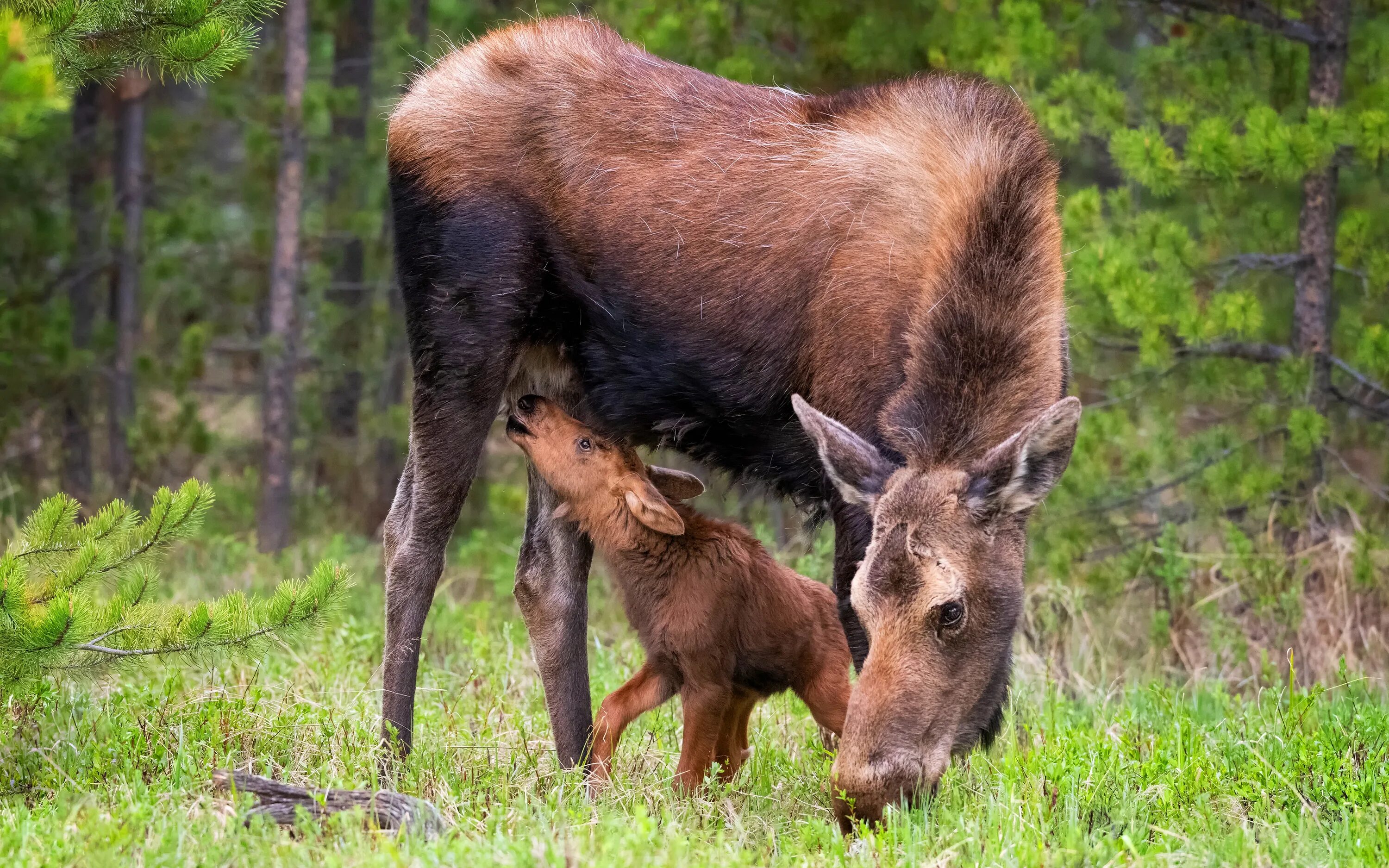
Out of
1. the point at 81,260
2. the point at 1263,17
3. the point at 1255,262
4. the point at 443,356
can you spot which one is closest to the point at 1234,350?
the point at 1255,262

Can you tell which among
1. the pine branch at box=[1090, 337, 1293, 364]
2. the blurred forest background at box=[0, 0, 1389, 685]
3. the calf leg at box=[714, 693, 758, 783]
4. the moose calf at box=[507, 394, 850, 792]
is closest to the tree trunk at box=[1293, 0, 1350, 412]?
the blurred forest background at box=[0, 0, 1389, 685]

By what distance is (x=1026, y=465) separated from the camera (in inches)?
180

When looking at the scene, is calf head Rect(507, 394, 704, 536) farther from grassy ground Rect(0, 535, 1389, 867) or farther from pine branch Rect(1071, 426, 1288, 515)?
pine branch Rect(1071, 426, 1288, 515)

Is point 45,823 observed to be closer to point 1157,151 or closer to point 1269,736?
point 1269,736

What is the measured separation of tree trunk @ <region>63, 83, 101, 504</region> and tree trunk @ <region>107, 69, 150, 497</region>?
213mm

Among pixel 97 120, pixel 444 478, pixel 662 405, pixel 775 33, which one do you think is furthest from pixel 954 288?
pixel 97 120

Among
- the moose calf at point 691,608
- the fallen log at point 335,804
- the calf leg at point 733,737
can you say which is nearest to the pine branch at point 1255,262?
the moose calf at point 691,608

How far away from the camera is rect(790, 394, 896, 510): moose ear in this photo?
15.4 ft

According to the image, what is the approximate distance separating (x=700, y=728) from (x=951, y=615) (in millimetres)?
1202

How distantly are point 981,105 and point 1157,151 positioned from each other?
221cm

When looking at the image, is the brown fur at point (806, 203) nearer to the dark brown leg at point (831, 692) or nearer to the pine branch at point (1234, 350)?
the dark brown leg at point (831, 692)

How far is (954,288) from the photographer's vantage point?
16.7 feet

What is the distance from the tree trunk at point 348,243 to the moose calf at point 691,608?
7039mm

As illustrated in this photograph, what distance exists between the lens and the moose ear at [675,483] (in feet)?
19.8
